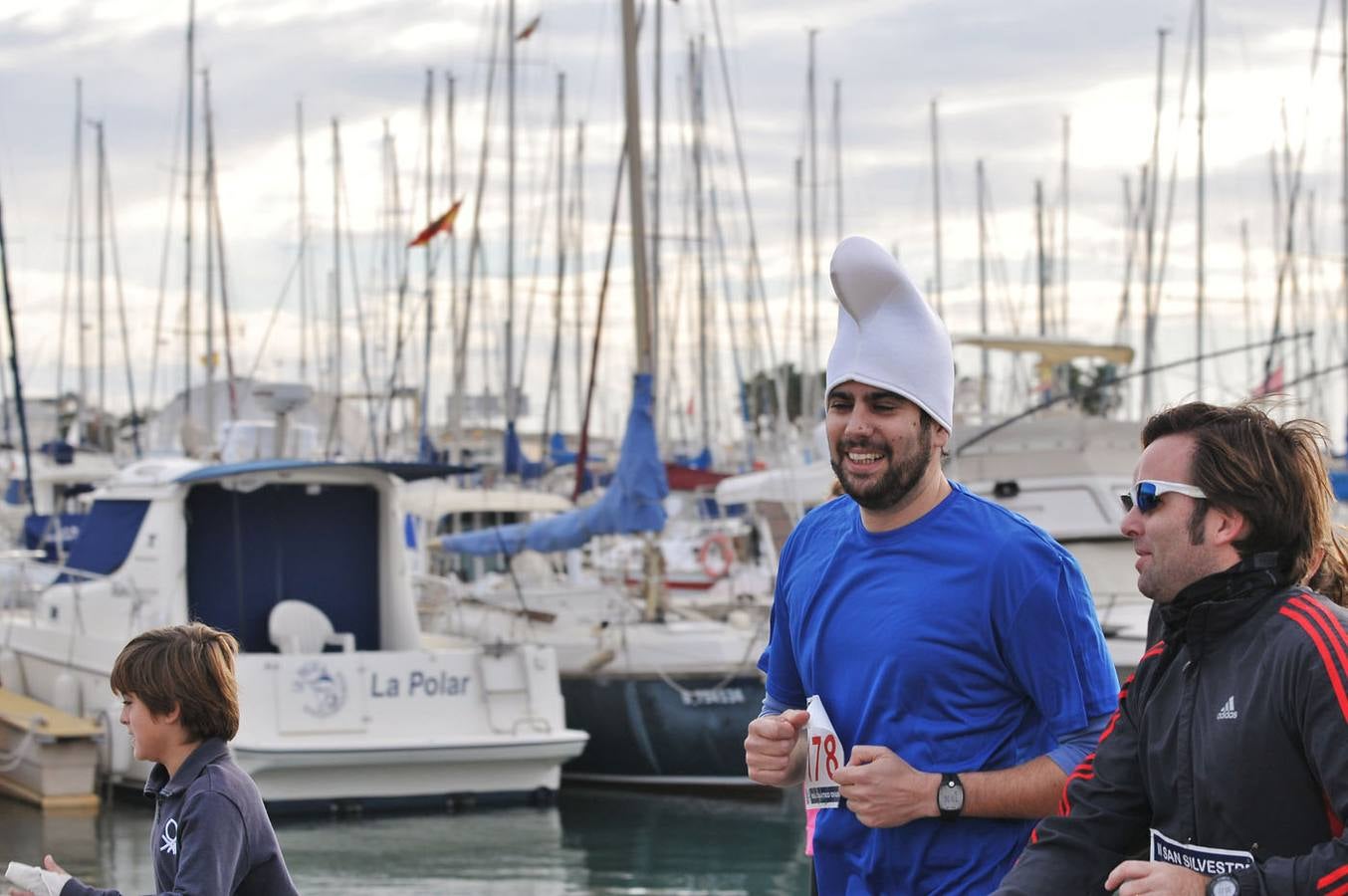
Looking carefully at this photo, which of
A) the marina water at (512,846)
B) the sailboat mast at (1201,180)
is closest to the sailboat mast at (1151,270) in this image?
the sailboat mast at (1201,180)

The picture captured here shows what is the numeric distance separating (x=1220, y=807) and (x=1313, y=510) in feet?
1.62

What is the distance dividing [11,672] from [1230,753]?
1713 cm

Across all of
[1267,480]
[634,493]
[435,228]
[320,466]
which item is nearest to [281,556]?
[320,466]

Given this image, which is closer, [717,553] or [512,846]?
[512,846]

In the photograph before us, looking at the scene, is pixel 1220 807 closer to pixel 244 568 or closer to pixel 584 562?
pixel 244 568

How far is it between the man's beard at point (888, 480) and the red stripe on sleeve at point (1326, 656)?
86cm

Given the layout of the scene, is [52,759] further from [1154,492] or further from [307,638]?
[1154,492]

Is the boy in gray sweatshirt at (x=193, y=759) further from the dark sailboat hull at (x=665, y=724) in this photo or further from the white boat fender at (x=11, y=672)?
the white boat fender at (x=11, y=672)

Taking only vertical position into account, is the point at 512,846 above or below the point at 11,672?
below

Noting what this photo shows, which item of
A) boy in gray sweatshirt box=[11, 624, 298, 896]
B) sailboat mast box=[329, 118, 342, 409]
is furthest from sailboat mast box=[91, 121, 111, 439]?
boy in gray sweatshirt box=[11, 624, 298, 896]

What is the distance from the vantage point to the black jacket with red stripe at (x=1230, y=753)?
2643 mm

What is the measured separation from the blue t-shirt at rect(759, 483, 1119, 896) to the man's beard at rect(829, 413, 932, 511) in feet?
0.25

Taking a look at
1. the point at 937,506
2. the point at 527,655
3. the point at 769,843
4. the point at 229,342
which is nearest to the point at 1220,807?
the point at 937,506

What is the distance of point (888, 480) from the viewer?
137 inches
